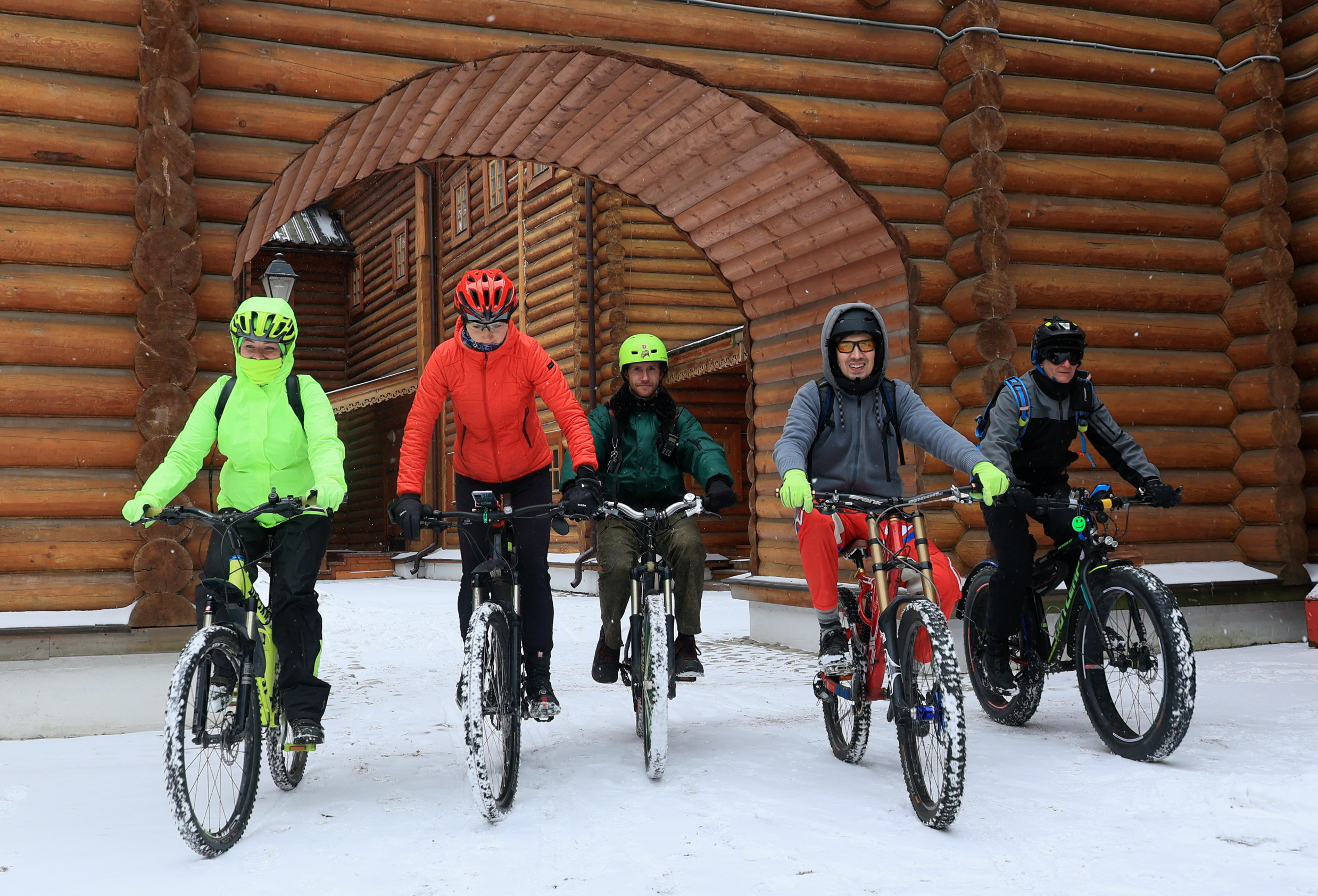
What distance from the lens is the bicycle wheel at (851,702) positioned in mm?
4258

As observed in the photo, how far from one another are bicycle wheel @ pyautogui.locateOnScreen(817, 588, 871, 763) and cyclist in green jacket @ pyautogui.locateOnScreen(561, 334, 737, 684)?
67cm

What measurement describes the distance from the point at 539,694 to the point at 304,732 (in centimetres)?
99

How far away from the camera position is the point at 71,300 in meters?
5.85

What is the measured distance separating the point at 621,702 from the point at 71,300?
4.08 metres

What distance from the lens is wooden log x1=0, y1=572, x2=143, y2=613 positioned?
5.66 metres

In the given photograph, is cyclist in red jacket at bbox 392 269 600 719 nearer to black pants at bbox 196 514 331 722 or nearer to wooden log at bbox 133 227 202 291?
black pants at bbox 196 514 331 722

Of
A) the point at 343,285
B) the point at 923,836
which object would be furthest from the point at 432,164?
the point at 923,836

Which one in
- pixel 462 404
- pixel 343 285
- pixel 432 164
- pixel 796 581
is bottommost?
pixel 796 581

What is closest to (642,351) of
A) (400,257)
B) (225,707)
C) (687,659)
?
(687,659)

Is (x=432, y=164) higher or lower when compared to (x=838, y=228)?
higher

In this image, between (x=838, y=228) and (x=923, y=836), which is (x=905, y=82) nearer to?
(x=838, y=228)

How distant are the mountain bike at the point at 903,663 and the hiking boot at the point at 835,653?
0.09ft

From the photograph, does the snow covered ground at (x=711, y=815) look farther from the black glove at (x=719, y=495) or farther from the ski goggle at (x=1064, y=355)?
the ski goggle at (x=1064, y=355)

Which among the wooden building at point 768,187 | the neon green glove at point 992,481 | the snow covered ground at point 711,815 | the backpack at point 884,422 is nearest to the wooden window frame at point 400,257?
the wooden building at point 768,187
